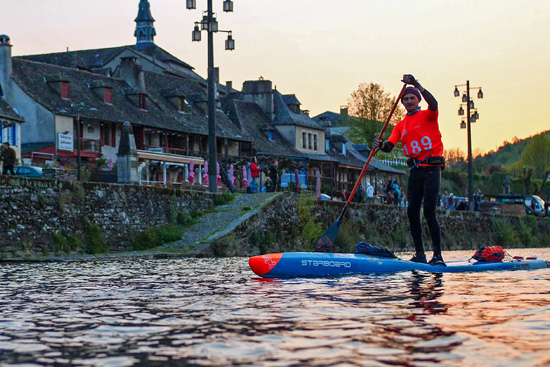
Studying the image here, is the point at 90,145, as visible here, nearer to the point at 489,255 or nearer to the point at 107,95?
the point at 107,95

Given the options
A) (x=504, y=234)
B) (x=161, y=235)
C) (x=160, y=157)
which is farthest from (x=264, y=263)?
(x=504, y=234)

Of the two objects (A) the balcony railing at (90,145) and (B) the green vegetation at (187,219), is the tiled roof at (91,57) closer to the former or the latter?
(A) the balcony railing at (90,145)

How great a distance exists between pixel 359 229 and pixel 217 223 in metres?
8.94

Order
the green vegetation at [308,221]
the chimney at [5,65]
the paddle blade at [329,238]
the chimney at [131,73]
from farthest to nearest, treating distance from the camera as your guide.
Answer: the chimney at [131,73] < the chimney at [5,65] < the green vegetation at [308,221] < the paddle blade at [329,238]

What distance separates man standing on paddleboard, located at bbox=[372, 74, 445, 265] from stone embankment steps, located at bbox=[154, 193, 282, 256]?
9171 mm

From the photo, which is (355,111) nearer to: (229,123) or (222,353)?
(229,123)

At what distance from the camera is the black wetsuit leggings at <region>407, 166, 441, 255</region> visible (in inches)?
454

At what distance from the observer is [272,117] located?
67.1 m

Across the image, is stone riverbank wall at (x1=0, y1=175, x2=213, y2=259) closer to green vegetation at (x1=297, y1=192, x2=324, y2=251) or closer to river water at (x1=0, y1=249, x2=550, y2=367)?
green vegetation at (x1=297, y1=192, x2=324, y2=251)

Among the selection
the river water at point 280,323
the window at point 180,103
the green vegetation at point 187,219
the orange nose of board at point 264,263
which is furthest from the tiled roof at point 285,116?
the river water at point 280,323

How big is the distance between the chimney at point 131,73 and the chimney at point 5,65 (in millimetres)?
10873

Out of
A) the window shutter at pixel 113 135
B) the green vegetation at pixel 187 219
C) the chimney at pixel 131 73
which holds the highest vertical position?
the chimney at pixel 131 73

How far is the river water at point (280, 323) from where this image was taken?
15.5 feet

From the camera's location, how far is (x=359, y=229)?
103 feet
